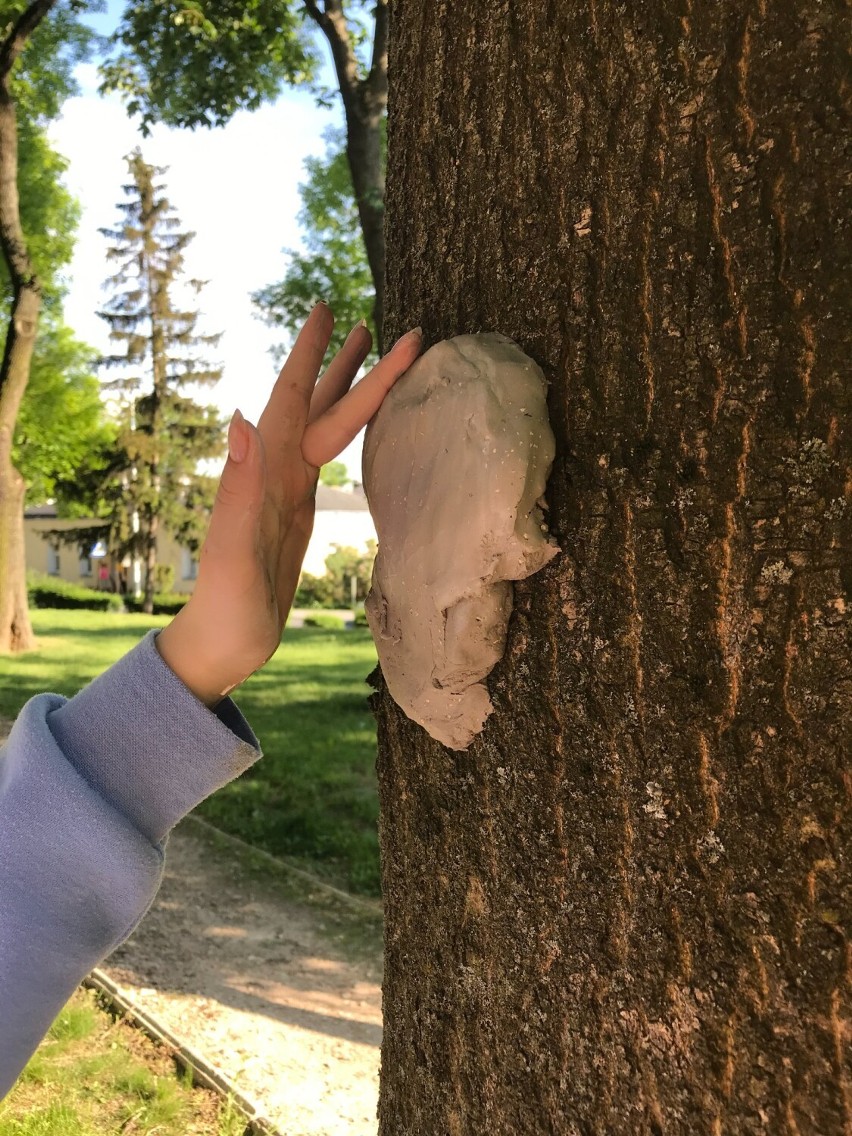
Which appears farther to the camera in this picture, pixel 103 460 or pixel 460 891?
pixel 103 460

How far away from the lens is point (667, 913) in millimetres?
958

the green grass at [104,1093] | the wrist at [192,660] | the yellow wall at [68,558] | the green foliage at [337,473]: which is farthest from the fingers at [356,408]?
the green foliage at [337,473]

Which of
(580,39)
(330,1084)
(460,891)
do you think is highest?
(580,39)

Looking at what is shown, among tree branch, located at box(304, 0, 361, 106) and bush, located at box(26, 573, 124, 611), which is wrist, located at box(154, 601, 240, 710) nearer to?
tree branch, located at box(304, 0, 361, 106)

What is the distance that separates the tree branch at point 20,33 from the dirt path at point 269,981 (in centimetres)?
927

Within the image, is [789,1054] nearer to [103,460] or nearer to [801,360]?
[801,360]

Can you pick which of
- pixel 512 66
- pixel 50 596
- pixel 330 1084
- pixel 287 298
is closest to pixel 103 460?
pixel 50 596

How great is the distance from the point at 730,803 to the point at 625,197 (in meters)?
0.72

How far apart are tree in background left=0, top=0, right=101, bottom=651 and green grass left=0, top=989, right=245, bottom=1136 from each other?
8333mm

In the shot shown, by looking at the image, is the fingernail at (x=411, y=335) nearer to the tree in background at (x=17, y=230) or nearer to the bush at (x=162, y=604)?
the tree in background at (x=17, y=230)

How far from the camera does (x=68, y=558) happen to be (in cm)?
4034

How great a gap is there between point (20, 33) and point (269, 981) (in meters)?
10.5

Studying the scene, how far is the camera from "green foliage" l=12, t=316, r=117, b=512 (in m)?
17.3

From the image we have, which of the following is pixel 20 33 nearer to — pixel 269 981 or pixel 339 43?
pixel 339 43
